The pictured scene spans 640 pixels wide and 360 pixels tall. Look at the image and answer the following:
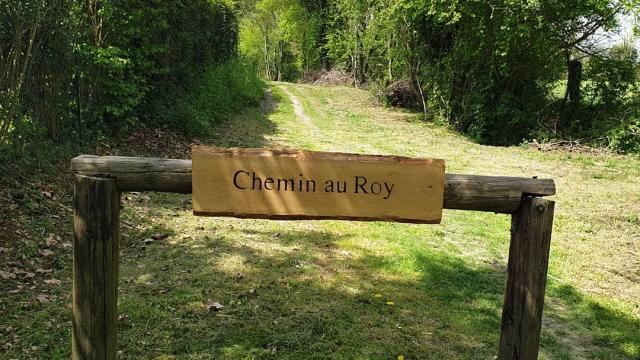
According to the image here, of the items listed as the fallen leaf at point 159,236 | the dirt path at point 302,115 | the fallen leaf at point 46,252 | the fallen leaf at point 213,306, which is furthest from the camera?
the dirt path at point 302,115

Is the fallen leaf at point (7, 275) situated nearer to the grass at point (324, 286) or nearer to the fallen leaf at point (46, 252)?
the grass at point (324, 286)

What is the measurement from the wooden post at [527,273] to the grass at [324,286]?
44.2 inches

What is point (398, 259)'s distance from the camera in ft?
20.3

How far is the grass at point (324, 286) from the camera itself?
4211 millimetres

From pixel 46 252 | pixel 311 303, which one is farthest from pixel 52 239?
pixel 311 303

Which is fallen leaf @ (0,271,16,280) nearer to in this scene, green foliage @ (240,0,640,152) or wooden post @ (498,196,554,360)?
wooden post @ (498,196,554,360)

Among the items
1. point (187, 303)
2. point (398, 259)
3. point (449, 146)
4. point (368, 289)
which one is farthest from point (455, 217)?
point (449, 146)

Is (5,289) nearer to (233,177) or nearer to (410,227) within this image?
(233,177)

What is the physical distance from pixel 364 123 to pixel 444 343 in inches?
566

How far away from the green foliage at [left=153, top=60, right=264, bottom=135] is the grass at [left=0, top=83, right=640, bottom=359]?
12.9 feet

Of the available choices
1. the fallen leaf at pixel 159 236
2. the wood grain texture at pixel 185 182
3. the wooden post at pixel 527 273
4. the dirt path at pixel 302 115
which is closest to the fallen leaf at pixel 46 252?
the fallen leaf at pixel 159 236

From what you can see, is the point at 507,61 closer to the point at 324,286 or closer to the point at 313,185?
the point at 324,286

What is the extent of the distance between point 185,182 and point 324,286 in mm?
2556

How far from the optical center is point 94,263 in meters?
3.05
